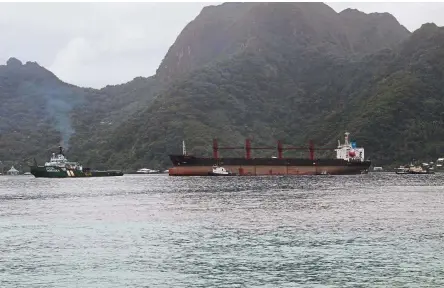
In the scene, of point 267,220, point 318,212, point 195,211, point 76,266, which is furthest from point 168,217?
point 76,266

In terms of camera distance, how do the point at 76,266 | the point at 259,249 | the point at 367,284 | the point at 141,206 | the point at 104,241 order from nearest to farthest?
the point at 367,284 < the point at 76,266 < the point at 259,249 < the point at 104,241 < the point at 141,206

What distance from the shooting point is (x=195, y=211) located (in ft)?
287


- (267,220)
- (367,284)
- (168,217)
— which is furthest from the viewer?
(168,217)

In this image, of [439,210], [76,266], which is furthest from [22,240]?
[439,210]

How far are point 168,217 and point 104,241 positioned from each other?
70.4 feet

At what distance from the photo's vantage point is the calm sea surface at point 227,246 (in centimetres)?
4253

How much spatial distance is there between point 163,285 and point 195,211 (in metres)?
46.7

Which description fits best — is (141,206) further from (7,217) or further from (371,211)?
(371,211)

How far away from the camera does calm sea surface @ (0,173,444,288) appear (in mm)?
42531

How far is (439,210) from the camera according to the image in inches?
3310

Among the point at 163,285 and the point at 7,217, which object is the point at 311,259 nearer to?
the point at 163,285

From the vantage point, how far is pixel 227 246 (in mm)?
55156

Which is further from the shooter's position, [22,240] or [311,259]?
[22,240]

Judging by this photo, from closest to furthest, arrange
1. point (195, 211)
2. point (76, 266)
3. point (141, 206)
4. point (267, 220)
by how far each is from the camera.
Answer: point (76, 266) < point (267, 220) < point (195, 211) < point (141, 206)
